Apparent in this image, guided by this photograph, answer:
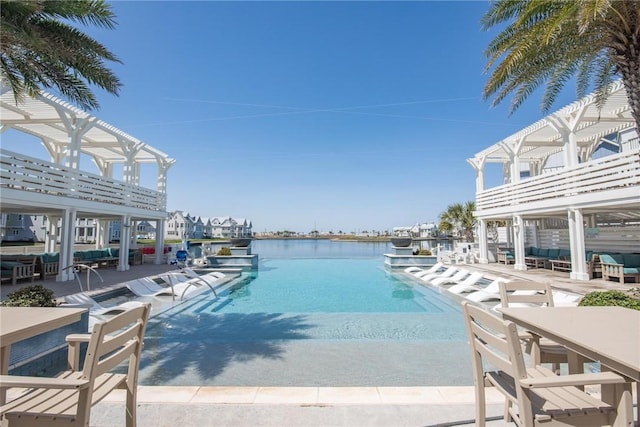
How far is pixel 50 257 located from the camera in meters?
11.7

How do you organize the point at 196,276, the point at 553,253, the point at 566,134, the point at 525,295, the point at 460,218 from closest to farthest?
the point at 525,295, the point at 566,134, the point at 196,276, the point at 553,253, the point at 460,218

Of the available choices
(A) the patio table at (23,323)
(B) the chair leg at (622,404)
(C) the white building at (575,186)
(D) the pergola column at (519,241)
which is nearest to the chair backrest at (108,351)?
(A) the patio table at (23,323)

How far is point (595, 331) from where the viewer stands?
7.13 ft

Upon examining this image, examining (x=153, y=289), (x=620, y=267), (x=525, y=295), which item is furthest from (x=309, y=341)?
(x=620, y=267)

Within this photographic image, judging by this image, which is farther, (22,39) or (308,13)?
(308,13)

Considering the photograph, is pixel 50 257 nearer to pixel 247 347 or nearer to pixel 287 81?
A: pixel 247 347

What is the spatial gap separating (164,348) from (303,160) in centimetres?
2475

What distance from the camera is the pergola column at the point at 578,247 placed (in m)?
10.4

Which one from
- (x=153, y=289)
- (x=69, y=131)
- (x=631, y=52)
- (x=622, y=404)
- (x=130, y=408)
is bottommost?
(x=153, y=289)

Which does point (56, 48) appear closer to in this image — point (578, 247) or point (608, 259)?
point (578, 247)

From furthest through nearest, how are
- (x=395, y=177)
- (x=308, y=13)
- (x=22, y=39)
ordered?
1. (x=395, y=177)
2. (x=308, y=13)
3. (x=22, y=39)

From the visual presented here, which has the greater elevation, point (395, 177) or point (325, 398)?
point (395, 177)

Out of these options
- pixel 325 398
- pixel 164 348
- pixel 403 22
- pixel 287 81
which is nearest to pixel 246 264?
pixel 287 81

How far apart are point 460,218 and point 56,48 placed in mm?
29624
